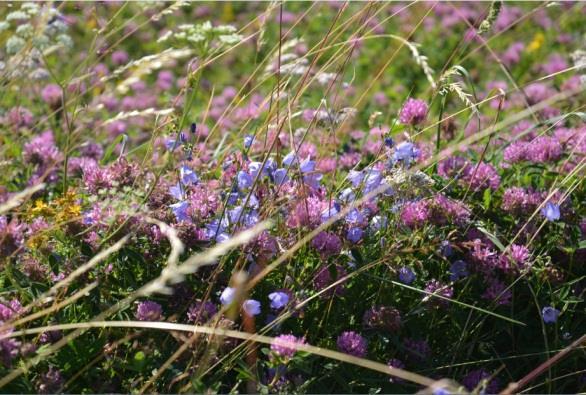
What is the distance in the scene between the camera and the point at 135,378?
1769 mm

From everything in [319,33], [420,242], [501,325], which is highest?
[420,242]

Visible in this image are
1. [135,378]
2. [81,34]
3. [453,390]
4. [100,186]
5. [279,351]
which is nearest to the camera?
[453,390]

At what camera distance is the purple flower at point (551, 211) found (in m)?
2.04

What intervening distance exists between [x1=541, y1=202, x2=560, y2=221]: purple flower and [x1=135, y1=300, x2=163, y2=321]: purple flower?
1.00 metres

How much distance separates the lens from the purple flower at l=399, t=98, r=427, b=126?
89.1 inches

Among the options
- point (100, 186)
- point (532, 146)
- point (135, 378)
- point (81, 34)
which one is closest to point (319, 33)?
point (81, 34)

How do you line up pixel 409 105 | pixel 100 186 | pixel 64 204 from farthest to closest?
pixel 409 105 < pixel 100 186 < pixel 64 204

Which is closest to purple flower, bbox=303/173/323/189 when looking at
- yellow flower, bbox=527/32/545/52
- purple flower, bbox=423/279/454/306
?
purple flower, bbox=423/279/454/306

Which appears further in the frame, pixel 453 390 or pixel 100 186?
pixel 100 186

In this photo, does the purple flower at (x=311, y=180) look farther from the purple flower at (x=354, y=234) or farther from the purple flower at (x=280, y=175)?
the purple flower at (x=354, y=234)

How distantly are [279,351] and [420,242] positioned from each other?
529 mm

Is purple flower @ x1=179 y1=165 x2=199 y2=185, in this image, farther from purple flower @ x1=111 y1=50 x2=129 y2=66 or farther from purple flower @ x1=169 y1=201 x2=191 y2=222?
purple flower @ x1=111 y1=50 x2=129 y2=66

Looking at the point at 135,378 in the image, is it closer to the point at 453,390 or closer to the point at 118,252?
the point at 118,252

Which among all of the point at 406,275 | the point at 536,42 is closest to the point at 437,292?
the point at 406,275
